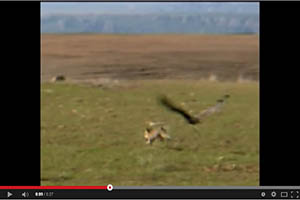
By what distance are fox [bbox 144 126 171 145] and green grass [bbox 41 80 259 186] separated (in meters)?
0.07

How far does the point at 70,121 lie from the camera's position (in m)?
7.11

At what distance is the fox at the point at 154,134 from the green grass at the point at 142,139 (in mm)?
71

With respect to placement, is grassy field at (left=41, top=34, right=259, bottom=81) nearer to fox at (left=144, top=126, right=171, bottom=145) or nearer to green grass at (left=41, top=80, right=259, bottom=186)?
green grass at (left=41, top=80, right=259, bottom=186)

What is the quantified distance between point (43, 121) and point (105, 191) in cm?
400

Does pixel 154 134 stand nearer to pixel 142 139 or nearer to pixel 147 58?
pixel 142 139

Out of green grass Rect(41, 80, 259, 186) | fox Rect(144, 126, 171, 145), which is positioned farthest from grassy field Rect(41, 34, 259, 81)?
fox Rect(144, 126, 171, 145)

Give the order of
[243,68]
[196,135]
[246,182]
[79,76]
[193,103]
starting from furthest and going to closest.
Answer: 1. [79,76]
2. [243,68]
3. [193,103]
4. [196,135]
5. [246,182]

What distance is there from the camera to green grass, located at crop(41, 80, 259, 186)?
185 inches

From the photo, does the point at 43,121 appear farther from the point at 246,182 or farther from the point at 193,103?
the point at 246,182

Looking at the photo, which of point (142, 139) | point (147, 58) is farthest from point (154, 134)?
point (147, 58)

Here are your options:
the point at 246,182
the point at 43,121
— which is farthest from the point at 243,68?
the point at 246,182

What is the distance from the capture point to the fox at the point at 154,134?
19.1ft

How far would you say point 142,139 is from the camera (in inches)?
239
